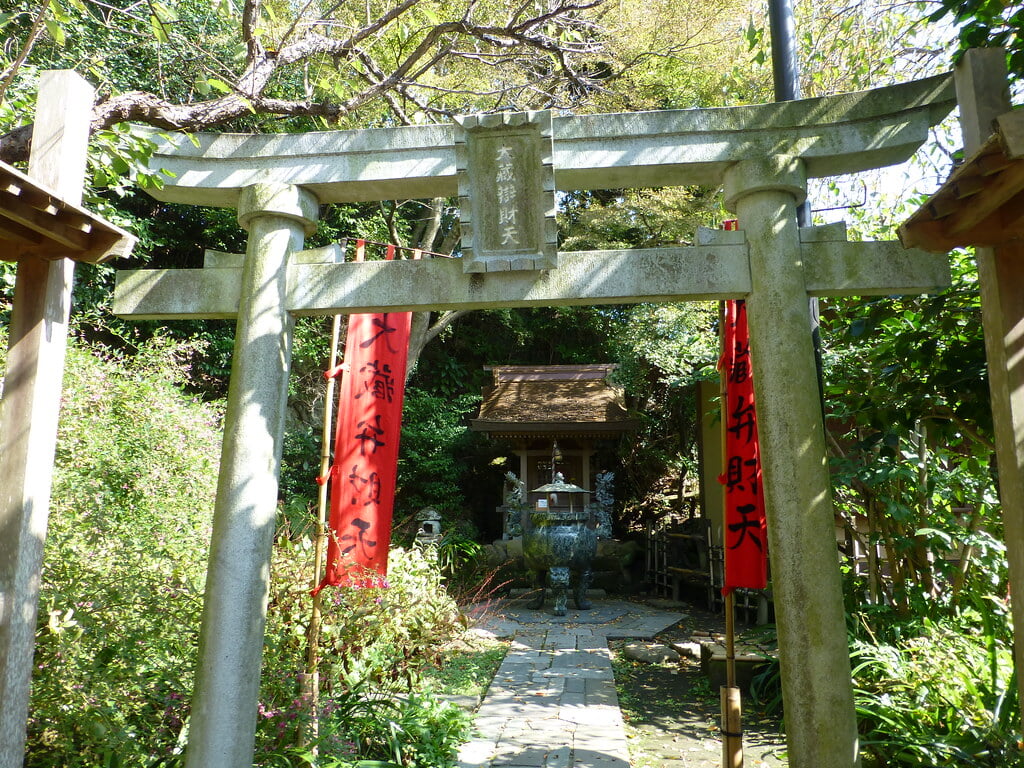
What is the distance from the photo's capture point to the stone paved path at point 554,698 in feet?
16.3

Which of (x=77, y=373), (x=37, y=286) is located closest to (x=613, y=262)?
(x=37, y=286)

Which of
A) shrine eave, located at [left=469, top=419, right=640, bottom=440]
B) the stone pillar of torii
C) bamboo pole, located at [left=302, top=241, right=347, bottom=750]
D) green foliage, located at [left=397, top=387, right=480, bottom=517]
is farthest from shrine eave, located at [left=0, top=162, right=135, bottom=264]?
green foliage, located at [left=397, top=387, right=480, bottom=517]

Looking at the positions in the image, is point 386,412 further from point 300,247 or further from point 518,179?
point 518,179

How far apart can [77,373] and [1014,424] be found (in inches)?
263

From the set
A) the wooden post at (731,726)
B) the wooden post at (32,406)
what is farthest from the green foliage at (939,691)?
the wooden post at (32,406)

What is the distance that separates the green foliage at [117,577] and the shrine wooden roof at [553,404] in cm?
777

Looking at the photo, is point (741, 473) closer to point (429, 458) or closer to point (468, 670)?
point (468, 670)

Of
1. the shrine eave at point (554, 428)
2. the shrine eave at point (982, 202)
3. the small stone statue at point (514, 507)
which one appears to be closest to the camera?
the shrine eave at point (982, 202)

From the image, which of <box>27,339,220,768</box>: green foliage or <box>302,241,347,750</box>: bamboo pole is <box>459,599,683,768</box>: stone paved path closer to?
<box>302,241,347,750</box>: bamboo pole

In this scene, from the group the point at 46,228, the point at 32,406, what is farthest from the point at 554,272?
the point at 32,406

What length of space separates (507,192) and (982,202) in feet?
7.10

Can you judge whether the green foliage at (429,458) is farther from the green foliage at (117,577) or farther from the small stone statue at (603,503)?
the green foliage at (117,577)

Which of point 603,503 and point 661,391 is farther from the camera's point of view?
point 661,391

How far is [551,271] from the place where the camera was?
385 cm
